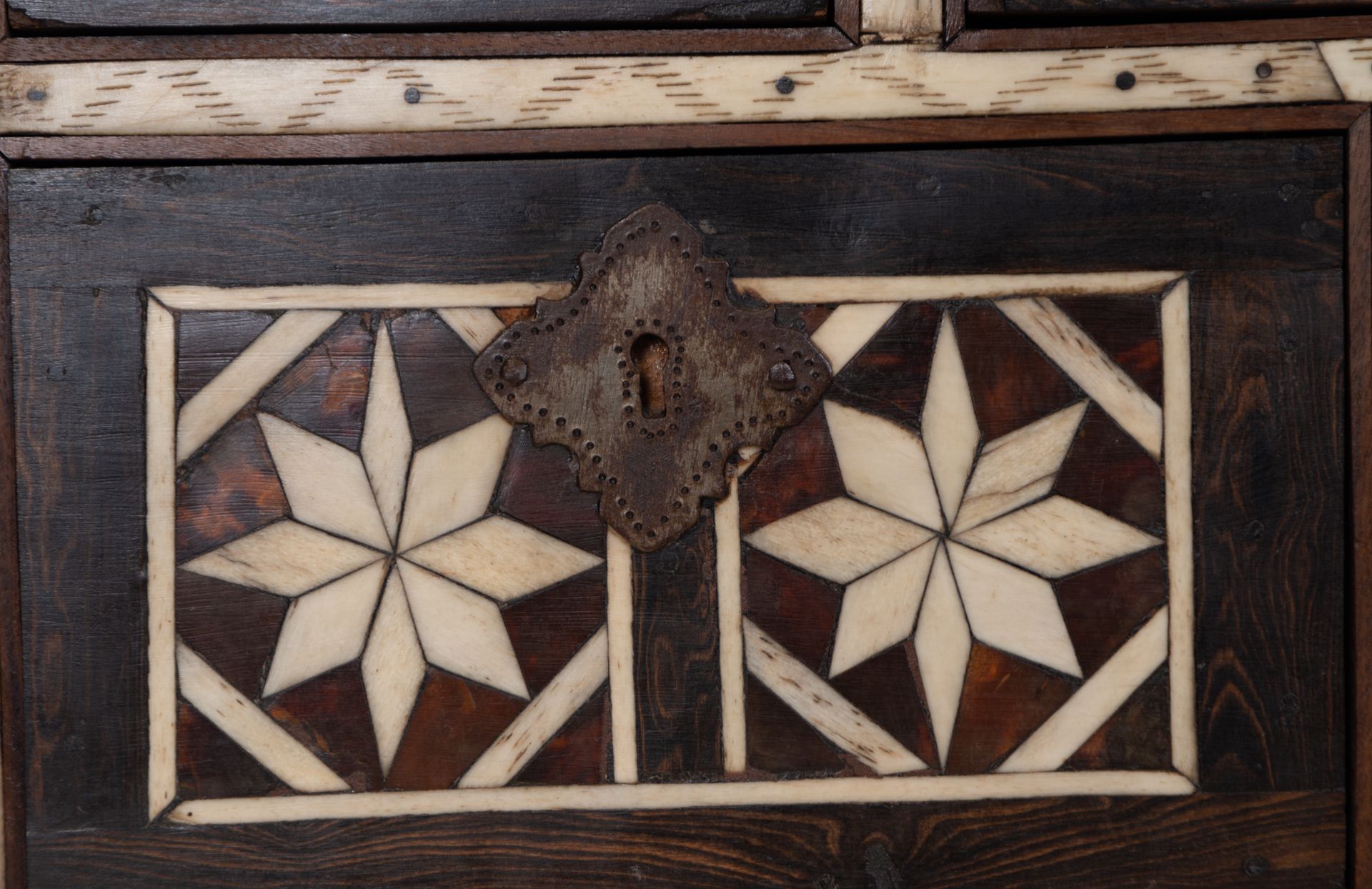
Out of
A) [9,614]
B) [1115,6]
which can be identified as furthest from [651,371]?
[9,614]

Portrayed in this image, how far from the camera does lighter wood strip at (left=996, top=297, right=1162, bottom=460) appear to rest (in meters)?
1.14

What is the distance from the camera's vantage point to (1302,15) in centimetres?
112

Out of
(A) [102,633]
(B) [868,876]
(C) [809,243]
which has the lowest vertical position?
(B) [868,876]

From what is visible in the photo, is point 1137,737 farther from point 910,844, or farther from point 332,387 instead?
point 332,387

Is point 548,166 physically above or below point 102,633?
above

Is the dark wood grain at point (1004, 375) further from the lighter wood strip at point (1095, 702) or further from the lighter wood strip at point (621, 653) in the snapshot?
the lighter wood strip at point (621, 653)

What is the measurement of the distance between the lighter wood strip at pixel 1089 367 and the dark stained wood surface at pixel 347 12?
1.52 ft

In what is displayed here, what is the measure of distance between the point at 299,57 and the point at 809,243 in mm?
673

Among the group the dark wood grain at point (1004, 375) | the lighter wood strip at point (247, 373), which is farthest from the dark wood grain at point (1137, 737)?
the lighter wood strip at point (247, 373)

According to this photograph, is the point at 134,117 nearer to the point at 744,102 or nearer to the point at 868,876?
the point at 744,102

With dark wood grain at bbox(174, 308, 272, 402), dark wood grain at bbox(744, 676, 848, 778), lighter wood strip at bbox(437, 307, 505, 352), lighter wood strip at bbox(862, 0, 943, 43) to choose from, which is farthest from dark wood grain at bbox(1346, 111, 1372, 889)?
dark wood grain at bbox(174, 308, 272, 402)

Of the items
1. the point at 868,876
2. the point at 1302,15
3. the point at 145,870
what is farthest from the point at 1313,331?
the point at 145,870

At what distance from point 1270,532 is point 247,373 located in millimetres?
1317

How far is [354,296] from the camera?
1.13 meters
